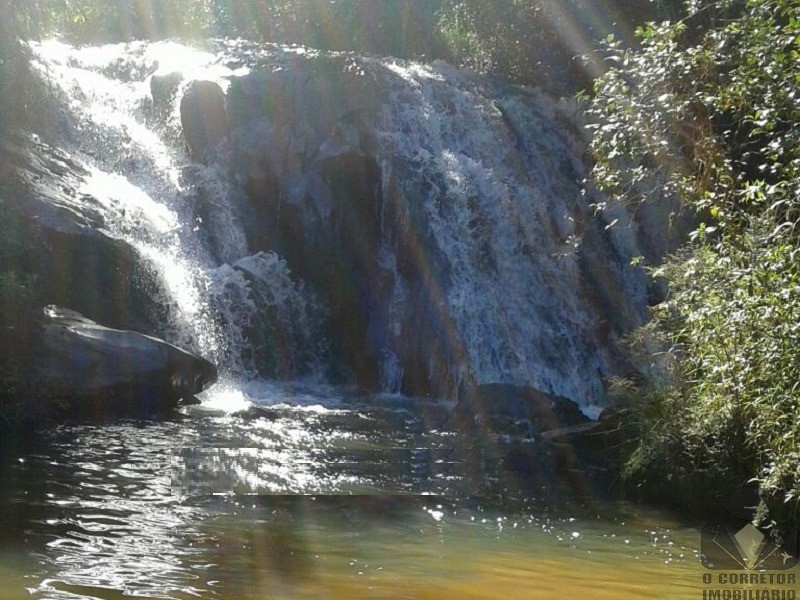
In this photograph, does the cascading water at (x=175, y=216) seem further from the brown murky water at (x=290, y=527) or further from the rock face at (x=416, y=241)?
the brown murky water at (x=290, y=527)

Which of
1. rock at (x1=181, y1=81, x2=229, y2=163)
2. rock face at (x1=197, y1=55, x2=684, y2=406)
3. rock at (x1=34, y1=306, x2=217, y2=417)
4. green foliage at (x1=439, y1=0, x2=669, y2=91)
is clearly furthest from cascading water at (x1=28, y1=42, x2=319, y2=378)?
green foliage at (x1=439, y1=0, x2=669, y2=91)

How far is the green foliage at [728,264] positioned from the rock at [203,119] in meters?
11.8

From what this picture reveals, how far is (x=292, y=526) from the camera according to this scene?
8.33m

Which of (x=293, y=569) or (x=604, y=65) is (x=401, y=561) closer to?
(x=293, y=569)

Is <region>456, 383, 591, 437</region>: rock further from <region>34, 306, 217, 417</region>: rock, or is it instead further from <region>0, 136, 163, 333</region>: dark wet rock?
<region>0, 136, 163, 333</region>: dark wet rock

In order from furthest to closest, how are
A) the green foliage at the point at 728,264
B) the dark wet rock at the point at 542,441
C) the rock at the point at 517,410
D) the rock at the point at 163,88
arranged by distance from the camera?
the rock at the point at 163,88 < the rock at the point at 517,410 < the dark wet rock at the point at 542,441 < the green foliage at the point at 728,264

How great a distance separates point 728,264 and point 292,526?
462 centimetres

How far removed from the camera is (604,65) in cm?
3347

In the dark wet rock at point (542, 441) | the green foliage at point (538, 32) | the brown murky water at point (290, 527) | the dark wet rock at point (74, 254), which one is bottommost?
the brown murky water at point (290, 527)

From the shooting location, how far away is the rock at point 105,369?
1282 cm

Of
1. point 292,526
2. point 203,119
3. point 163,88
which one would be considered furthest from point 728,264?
point 163,88

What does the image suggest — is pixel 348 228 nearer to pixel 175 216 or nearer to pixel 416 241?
pixel 416 241

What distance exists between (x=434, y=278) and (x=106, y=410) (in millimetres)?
8960

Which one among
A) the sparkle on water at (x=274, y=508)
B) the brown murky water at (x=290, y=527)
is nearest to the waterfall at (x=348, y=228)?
the sparkle on water at (x=274, y=508)
